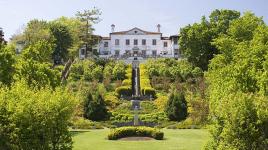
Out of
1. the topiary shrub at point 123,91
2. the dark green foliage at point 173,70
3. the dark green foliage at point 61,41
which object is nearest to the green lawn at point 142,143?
the topiary shrub at point 123,91

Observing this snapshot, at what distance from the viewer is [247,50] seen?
123 ft

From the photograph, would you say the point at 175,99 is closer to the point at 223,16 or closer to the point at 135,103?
the point at 135,103

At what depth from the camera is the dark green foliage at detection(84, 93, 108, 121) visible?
51.0 meters

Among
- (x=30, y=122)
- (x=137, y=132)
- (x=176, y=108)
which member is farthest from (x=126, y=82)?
(x=30, y=122)

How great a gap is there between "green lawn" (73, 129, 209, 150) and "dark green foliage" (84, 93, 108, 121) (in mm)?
10332

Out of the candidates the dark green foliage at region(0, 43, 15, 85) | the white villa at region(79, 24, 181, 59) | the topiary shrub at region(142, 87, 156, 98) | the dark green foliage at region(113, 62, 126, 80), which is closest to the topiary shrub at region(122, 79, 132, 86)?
the dark green foliage at region(113, 62, 126, 80)

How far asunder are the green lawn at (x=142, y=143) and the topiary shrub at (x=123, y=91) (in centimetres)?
2312

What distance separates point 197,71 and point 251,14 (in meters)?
17.4

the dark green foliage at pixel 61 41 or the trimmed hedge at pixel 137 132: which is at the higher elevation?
the dark green foliage at pixel 61 41

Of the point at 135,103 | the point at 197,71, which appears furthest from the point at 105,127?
the point at 197,71

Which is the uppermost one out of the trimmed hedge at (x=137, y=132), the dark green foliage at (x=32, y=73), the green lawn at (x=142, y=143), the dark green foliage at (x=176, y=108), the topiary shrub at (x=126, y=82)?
the dark green foliage at (x=32, y=73)

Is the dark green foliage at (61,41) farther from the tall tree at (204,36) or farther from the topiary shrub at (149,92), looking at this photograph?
the topiary shrub at (149,92)

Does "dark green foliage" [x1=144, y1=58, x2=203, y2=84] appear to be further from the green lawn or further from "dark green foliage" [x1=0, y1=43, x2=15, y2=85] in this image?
"dark green foliage" [x1=0, y1=43, x2=15, y2=85]

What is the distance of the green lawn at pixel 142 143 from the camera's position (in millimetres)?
31406
